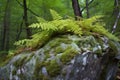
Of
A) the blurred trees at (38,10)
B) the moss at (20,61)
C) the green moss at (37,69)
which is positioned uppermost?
the blurred trees at (38,10)

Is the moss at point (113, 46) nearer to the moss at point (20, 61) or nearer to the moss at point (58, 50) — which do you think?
the moss at point (58, 50)

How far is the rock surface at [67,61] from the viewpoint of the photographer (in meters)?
3.21

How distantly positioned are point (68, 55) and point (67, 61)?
10 centimetres

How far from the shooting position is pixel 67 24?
368cm

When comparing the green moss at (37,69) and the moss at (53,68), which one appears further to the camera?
the green moss at (37,69)

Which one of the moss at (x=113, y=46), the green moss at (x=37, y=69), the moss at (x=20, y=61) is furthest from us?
the moss at (x=113, y=46)

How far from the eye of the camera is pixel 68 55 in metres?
3.24

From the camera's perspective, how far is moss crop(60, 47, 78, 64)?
3213 millimetres

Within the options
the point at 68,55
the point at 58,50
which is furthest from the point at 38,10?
the point at 68,55

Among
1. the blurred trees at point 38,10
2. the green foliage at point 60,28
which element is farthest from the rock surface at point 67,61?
the blurred trees at point 38,10

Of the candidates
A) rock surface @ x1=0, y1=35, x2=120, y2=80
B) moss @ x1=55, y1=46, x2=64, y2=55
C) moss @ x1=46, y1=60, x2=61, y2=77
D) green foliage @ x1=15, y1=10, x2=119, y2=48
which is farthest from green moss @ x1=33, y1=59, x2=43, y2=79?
green foliage @ x1=15, y1=10, x2=119, y2=48

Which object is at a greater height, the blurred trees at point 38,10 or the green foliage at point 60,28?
the blurred trees at point 38,10

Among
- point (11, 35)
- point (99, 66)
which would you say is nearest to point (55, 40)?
point (99, 66)

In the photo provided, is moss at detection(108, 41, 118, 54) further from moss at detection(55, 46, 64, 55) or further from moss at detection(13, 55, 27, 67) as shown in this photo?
moss at detection(13, 55, 27, 67)
